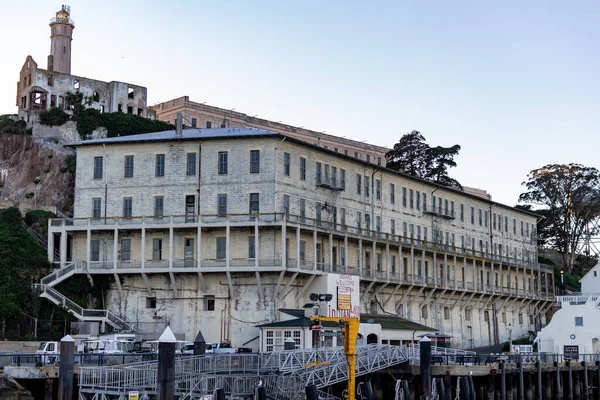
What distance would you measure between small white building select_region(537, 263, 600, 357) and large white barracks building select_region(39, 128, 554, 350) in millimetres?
11724

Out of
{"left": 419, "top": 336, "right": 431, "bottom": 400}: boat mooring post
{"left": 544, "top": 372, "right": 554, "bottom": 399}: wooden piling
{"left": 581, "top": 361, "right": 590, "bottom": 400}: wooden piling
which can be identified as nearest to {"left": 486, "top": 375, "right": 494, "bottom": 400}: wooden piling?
{"left": 419, "top": 336, "right": 431, "bottom": 400}: boat mooring post

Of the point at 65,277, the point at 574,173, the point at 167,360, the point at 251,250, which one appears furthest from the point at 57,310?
the point at 574,173

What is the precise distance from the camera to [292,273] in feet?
208

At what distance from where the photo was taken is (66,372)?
3703cm

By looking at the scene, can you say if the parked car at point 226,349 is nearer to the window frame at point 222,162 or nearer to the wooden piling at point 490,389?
the wooden piling at point 490,389

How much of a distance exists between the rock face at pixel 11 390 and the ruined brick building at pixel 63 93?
160ft

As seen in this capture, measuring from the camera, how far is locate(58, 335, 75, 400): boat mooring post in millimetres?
36938

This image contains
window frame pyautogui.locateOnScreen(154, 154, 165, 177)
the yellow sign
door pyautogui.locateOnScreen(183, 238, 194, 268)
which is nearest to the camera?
door pyautogui.locateOnScreen(183, 238, 194, 268)

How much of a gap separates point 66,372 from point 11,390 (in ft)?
11.4

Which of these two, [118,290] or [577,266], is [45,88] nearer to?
[118,290]

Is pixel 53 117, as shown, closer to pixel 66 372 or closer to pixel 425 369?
pixel 425 369

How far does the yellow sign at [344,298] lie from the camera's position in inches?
2579

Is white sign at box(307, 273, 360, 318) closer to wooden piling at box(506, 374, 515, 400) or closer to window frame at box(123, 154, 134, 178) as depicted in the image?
wooden piling at box(506, 374, 515, 400)

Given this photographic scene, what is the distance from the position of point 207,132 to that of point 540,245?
6331 cm
